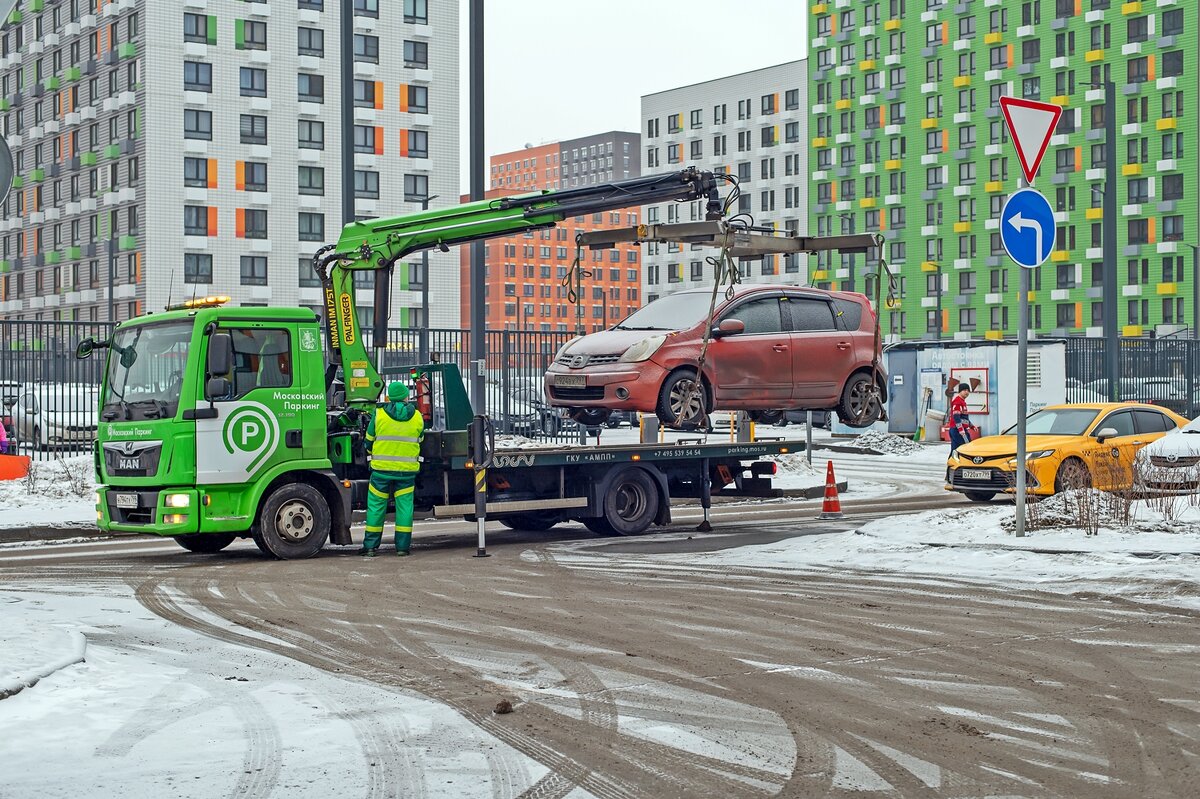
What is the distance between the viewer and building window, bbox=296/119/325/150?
285 feet

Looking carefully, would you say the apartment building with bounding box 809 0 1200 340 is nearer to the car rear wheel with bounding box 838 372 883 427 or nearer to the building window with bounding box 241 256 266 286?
the building window with bounding box 241 256 266 286

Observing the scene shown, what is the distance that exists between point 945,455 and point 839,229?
3126 inches

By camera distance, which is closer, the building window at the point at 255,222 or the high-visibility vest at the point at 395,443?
the high-visibility vest at the point at 395,443

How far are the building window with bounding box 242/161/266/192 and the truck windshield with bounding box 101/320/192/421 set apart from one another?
71.6 metres

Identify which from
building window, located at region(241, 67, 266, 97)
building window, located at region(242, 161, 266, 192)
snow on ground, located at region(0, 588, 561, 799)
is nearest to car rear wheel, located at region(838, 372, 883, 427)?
snow on ground, located at region(0, 588, 561, 799)

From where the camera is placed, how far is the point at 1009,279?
100 meters

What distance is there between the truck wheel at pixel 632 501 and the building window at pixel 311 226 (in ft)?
233

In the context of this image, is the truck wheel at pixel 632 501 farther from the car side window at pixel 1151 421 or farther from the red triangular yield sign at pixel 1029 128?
the car side window at pixel 1151 421

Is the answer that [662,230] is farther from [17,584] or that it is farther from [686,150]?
[686,150]

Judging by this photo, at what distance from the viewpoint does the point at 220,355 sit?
15.3m

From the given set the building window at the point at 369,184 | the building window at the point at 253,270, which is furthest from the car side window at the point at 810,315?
the building window at the point at 369,184

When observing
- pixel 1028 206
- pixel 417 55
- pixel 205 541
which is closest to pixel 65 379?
pixel 205 541

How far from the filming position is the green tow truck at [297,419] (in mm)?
15367

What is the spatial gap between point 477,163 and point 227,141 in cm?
6614
